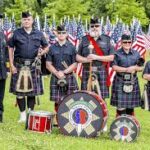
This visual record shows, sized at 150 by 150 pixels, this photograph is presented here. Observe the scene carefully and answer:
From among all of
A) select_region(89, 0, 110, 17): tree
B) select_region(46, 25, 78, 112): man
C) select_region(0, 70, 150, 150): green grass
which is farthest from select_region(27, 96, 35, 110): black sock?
select_region(89, 0, 110, 17): tree

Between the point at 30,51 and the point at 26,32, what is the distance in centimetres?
30

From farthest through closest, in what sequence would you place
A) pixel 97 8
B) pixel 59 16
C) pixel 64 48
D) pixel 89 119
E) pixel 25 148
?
pixel 97 8
pixel 59 16
pixel 64 48
pixel 89 119
pixel 25 148

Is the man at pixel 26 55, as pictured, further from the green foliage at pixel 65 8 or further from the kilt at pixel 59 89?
the green foliage at pixel 65 8

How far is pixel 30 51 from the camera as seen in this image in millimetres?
8844

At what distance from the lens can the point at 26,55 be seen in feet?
29.0

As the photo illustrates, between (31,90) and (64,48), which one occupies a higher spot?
(64,48)

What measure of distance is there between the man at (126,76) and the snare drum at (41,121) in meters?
1.13

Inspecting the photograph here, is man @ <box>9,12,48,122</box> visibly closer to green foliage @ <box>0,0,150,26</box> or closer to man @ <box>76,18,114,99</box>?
man @ <box>76,18,114,99</box>

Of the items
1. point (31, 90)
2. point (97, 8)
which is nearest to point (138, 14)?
point (97, 8)

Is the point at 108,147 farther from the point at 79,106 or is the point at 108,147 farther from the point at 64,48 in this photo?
the point at 64,48

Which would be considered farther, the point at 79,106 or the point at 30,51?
the point at 30,51

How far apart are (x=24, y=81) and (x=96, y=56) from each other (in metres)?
1.31

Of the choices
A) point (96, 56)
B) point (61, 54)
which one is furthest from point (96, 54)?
point (61, 54)

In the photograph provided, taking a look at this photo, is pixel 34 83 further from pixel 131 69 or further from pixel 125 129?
pixel 125 129
